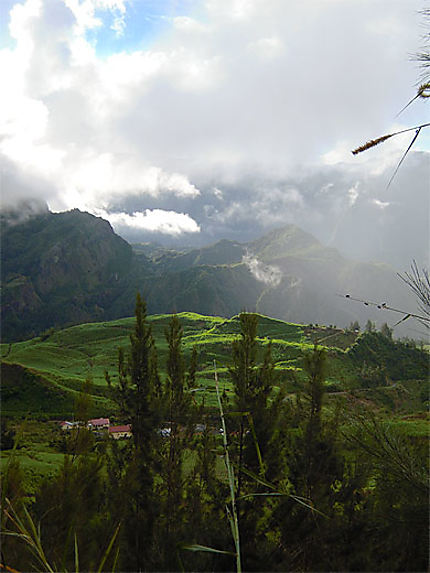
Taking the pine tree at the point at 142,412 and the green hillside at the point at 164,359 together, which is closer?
the pine tree at the point at 142,412

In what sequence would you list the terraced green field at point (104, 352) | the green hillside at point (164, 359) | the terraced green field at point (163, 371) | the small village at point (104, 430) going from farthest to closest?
the terraced green field at point (104, 352)
the green hillside at point (164, 359)
the terraced green field at point (163, 371)
the small village at point (104, 430)

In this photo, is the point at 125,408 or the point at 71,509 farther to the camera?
the point at 125,408

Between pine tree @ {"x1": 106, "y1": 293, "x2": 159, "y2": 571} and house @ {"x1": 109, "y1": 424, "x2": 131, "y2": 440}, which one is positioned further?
house @ {"x1": 109, "y1": 424, "x2": 131, "y2": 440}

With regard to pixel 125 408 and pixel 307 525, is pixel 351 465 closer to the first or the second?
pixel 307 525

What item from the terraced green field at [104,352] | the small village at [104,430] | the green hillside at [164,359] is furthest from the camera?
the terraced green field at [104,352]

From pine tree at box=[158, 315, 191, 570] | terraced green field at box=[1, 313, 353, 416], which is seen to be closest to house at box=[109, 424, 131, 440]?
pine tree at box=[158, 315, 191, 570]

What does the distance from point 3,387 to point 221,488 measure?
51435 millimetres

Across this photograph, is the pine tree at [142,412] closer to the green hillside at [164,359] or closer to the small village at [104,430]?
the small village at [104,430]

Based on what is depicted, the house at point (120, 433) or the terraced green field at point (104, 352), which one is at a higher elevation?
the terraced green field at point (104, 352)

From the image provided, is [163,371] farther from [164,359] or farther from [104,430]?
[104,430]

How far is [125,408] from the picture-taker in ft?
39.4

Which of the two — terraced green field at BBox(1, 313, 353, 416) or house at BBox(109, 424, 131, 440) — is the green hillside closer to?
terraced green field at BBox(1, 313, 353, 416)

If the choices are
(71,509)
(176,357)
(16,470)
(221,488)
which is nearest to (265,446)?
(221,488)

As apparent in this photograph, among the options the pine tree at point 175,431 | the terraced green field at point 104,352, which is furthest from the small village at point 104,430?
the terraced green field at point 104,352
